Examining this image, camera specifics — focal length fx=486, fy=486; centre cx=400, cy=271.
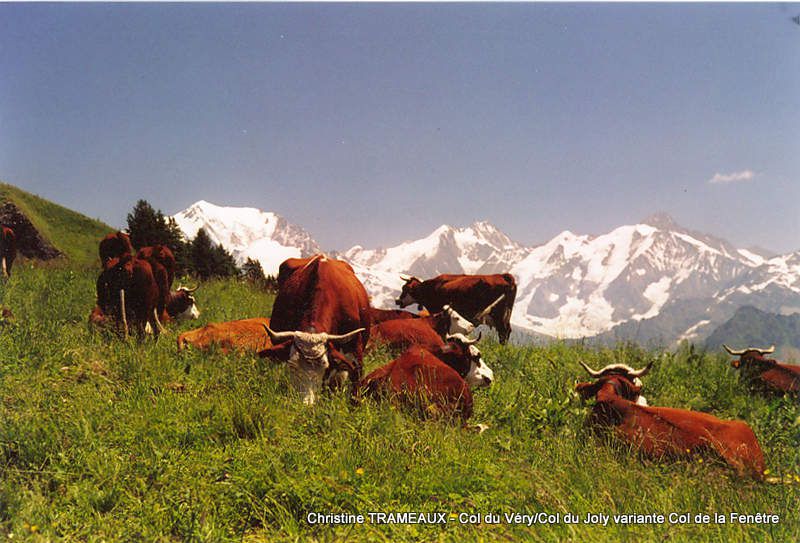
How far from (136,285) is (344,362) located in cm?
468

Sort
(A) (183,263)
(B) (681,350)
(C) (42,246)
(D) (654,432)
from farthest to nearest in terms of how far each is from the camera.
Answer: (A) (183,263)
(C) (42,246)
(B) (681,350)
(D) (654,432)

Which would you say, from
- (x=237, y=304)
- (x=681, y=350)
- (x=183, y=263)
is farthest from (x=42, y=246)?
(x=681, y=350)

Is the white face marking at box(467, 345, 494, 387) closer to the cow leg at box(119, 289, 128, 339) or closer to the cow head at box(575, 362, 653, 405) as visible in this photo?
the cow head at box(575, 362, 653, 405)

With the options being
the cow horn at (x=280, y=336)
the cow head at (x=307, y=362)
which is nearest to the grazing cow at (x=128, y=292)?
the cow horn at (x=280, y=336)

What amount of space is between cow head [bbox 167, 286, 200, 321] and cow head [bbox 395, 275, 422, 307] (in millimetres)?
7435

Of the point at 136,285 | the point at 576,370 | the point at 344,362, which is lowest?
the point at 576,370

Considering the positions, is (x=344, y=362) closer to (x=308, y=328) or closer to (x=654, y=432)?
(x=308, y=328)

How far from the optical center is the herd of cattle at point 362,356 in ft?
17.6

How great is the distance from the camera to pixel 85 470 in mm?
4121

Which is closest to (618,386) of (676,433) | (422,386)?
(676,433)

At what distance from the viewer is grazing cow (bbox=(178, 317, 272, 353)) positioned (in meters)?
7.98

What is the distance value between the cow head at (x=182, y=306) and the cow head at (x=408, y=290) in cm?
744

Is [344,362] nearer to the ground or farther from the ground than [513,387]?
farther from the ground

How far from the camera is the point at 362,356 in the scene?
6.97 meters
